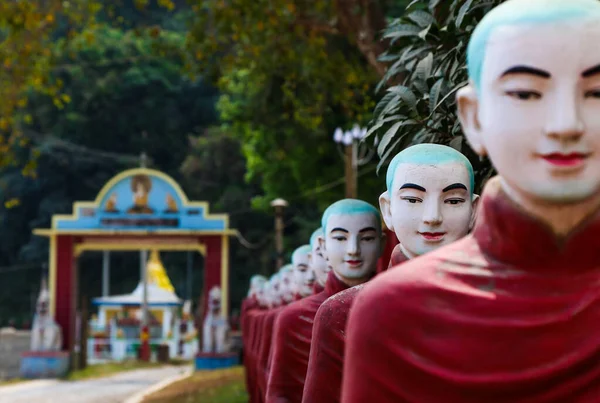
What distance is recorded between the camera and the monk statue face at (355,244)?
5871 millimetres

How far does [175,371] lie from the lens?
28312mm

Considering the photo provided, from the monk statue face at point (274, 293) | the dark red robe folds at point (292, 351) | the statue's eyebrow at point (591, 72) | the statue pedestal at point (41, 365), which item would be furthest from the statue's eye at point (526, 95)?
the statue pedestal at point (41, 365)

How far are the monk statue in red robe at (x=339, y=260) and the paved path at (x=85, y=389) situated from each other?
1273 cm

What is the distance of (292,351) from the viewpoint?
21.2 feet

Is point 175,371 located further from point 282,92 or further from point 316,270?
point 316,270

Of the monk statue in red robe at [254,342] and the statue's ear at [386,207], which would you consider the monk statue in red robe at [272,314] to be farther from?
the statue's ear at [386,207]

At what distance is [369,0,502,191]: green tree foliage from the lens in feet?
18.7

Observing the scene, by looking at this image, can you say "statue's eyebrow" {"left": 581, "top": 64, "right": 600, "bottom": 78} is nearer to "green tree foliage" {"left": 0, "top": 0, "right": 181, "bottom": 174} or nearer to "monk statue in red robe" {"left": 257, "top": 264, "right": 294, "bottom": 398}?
"monk statue in red robe" {"left": 257, "top": 264, "right": 294, "bottom": 398}

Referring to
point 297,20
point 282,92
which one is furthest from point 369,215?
point 282,92

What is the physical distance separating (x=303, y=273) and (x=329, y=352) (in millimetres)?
4189

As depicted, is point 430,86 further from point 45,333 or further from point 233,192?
point 233,192

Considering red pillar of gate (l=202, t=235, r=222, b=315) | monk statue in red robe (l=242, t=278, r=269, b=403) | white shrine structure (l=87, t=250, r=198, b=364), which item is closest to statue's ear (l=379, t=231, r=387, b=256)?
monk statue in red robe (l=242, t=278, r=269, b=403)

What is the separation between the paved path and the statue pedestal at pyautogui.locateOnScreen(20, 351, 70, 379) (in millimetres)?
1187

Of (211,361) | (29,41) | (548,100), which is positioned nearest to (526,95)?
(548,100)
